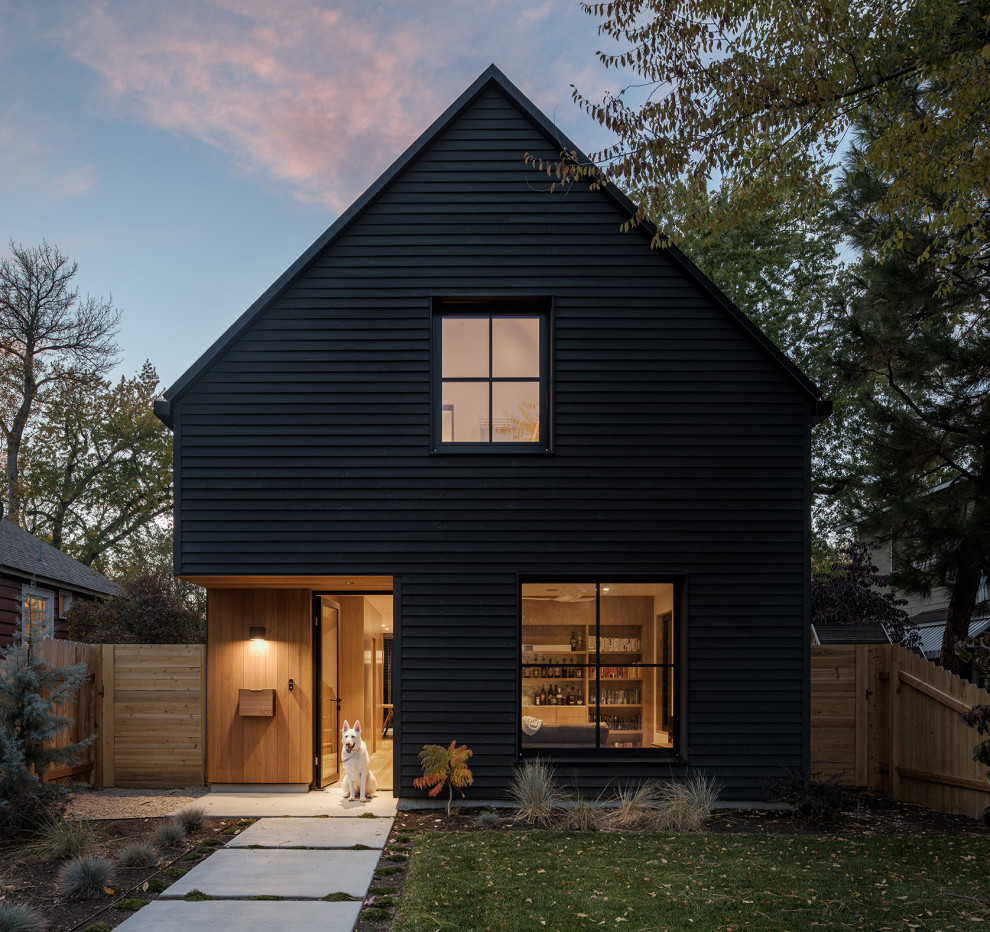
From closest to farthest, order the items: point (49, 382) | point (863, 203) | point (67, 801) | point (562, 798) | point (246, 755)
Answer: point (67, 801) → point (562, 798) → point (246, 755) → point (863, 203) → point (49, 382)

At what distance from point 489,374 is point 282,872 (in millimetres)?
5402

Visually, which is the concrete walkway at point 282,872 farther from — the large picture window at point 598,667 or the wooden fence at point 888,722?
the wooden fence at point 888,722

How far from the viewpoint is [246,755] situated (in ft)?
30.4

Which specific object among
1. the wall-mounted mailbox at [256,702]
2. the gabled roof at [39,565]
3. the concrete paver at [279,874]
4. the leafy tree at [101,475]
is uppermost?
the leafy tree at [101,475]

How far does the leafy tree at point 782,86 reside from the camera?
643cm

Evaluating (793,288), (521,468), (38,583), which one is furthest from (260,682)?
(793,288)

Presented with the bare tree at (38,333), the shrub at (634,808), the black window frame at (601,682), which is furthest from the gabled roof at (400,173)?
the bare tree at (38,333)

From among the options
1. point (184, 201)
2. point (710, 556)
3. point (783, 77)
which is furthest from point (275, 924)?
point (184, 201)

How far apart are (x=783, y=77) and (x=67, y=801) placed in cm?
936

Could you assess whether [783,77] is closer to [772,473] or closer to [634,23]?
[634,23]

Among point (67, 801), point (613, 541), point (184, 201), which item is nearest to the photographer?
point (67, 801)

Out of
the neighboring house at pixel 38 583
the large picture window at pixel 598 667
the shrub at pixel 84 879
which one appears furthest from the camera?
the neighboring house at pixel 38 583

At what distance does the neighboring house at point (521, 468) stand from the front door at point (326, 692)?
78 cm

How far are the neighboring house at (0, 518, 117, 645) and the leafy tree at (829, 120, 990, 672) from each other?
14.5 meters
